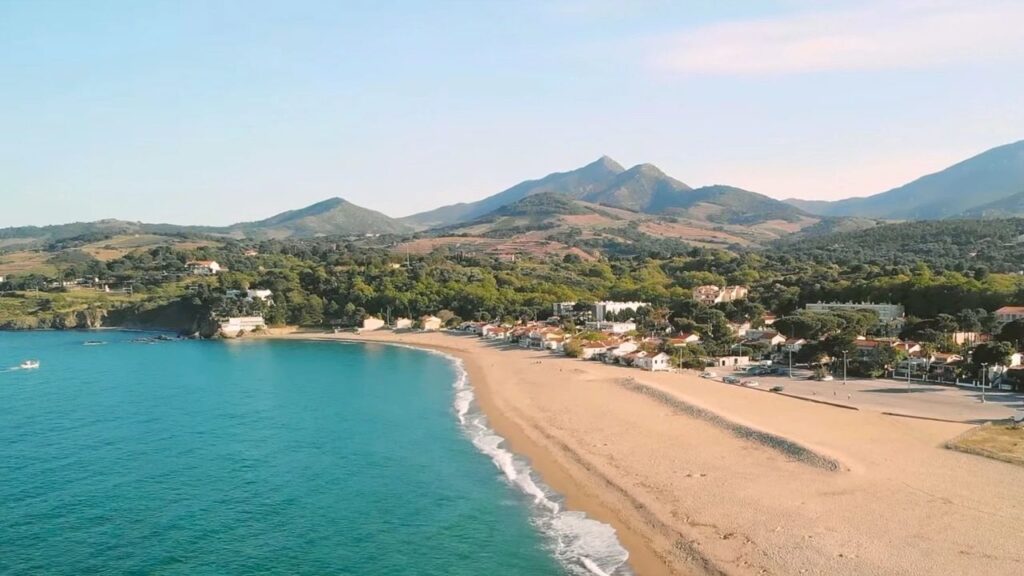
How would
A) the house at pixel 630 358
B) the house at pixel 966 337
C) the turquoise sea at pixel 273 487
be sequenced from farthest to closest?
the house at pixel 630 358
the house at pixel 966 337
the turquoise sea at pixel 273 487

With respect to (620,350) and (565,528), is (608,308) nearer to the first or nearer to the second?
(620,350)

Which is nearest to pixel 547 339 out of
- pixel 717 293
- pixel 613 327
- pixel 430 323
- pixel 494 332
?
pixel 613 327

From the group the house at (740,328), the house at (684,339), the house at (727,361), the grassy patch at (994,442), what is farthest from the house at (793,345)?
the grassy patch at (994,442)

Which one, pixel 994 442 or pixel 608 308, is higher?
pixel 608 308

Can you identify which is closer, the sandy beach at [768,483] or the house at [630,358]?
the sandy beach at [768,483]

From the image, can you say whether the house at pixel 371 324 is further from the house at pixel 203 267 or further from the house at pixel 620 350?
the house at pixel 203 267

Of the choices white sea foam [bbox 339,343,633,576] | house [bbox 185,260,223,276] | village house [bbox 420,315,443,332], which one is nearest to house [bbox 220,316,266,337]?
village house [bbox 420,315,443,332]

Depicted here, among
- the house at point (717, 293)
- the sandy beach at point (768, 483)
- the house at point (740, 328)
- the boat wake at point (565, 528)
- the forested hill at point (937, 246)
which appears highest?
the forested hill at point (937, 246)
